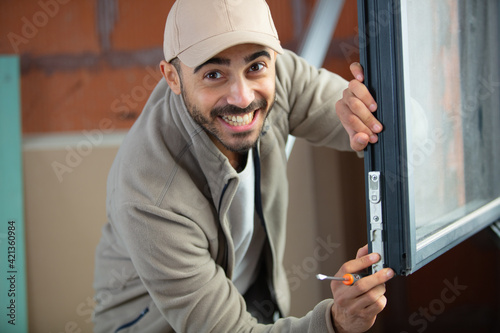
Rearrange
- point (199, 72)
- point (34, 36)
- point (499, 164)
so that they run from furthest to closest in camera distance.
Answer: point (34, 36) → point (499, 164) → point (199, 72)

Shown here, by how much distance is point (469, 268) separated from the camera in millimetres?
1302

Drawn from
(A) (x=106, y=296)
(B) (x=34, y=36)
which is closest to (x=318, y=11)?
(B) (x=34, y=36)

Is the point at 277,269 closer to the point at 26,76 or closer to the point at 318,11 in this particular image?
the point at 318,11

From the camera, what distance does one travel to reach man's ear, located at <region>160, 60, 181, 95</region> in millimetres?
906

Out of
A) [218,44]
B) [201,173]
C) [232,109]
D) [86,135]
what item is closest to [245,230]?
[201,173]

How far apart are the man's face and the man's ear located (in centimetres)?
2

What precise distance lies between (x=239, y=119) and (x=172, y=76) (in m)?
0.16

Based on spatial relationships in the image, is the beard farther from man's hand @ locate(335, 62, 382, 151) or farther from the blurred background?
the blurred background

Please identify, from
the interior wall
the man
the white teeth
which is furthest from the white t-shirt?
the interior wall

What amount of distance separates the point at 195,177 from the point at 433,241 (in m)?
0.42

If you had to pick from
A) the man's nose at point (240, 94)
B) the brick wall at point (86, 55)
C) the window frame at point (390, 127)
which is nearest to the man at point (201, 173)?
the man's nose at point (240, 94)

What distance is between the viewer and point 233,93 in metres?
0.83

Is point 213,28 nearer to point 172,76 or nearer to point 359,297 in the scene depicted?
point 172,76

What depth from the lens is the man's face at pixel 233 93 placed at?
2.73ft
